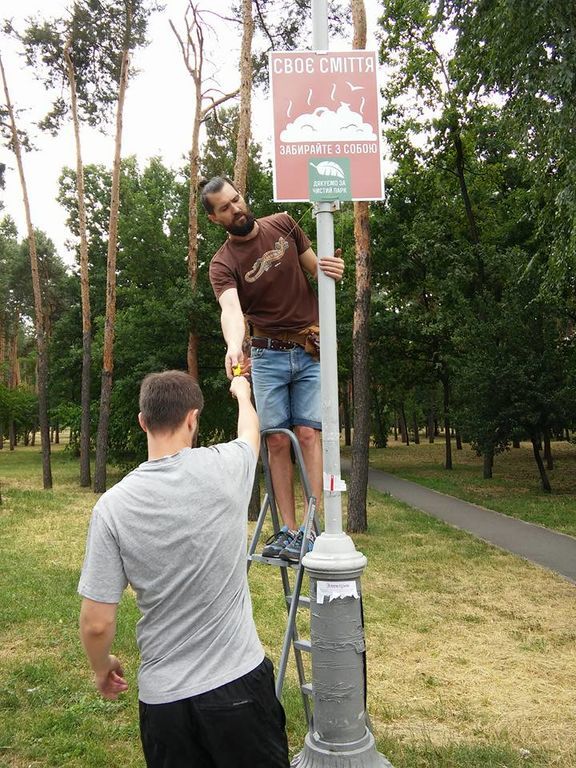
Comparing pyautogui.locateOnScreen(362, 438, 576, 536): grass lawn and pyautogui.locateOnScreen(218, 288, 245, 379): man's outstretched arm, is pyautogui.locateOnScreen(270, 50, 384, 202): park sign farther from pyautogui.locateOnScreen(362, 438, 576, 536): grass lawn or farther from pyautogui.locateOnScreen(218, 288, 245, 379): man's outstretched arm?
pyautogui.locateOnScreen(362, 438, 576, 536): grass lawn

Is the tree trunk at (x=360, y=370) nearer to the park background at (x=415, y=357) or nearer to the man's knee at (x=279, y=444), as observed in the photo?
the park background at (x=415, y=357)

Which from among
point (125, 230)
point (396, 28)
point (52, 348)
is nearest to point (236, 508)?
point (396, 28)

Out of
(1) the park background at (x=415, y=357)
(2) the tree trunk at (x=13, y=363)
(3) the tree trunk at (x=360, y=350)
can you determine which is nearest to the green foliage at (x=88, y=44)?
(1) the park background at (x=415, y=357)

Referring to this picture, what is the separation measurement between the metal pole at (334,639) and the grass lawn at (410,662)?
1.24m

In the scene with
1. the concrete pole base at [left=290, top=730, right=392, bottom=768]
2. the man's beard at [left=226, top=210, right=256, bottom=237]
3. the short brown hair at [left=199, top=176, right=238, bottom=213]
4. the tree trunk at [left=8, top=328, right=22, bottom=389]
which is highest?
the tree trunk at [left=8, top=328, right=22, bottom=389]

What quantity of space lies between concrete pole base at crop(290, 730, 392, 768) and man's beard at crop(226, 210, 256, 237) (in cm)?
268

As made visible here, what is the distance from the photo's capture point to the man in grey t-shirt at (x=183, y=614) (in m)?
2.34

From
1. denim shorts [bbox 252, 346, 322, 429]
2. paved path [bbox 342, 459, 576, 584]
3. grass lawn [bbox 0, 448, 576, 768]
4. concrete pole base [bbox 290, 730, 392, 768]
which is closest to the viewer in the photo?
concrete pole base [bbox 290, 730, 392, 768]

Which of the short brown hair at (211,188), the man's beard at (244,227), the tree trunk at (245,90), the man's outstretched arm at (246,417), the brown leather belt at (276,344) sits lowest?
the man's outstretched arm at (246,417)

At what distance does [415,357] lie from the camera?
25.9 m

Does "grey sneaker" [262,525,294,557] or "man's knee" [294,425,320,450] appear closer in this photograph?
"grey sneaker" [262,525,294,557]

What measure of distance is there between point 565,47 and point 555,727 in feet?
31.1

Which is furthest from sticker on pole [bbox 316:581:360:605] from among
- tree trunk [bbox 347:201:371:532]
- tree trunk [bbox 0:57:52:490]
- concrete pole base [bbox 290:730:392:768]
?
tree trunk [bbox 0:57:52:490]

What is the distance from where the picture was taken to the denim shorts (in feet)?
13.3
